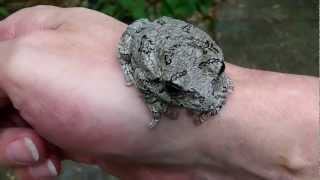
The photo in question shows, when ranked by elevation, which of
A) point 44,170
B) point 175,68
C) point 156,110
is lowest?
point 44,170

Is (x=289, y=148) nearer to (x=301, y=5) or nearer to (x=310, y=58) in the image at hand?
(x=310, y=58)

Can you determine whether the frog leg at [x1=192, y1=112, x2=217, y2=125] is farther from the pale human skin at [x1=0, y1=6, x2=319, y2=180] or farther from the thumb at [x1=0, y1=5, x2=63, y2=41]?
the thumb at [x1=0, y1=5, x2=63, y2=41]

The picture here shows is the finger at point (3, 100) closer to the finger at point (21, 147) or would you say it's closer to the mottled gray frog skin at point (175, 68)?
the finger at point (21, 147)

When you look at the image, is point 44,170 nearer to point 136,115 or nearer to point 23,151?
point 23,151

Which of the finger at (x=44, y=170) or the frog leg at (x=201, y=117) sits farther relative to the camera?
the finger at (x=44, y=170)

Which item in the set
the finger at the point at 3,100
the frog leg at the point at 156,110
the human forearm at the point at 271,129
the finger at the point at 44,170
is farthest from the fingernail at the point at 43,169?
the human forearm at the point at 271,129

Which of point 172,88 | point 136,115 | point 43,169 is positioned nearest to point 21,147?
point 43,169

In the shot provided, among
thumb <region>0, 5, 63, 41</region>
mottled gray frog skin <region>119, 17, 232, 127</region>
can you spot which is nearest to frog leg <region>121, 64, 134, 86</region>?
mottled gray frog skin <region>119, 17, 232, 127</region>

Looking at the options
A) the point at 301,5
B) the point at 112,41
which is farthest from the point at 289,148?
the point at 301,5
